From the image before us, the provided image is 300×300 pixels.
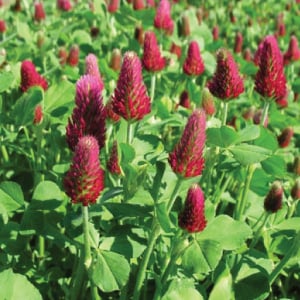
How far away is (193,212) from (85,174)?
0.35 m

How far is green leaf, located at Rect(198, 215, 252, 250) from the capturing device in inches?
71.8

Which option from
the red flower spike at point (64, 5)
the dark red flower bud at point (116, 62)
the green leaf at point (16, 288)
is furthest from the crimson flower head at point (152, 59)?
the red flower spike at point (64, 5)

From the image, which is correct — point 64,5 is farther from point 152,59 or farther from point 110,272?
point 110,272

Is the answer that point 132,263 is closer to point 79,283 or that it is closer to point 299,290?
point 79,283

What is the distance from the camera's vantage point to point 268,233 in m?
2.21

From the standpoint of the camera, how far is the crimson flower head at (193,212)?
168 centimetres

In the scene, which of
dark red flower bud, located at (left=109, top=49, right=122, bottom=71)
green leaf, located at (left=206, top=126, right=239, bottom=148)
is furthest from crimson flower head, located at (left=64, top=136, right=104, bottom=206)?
dark red flower bud, located at (left=109, top=49, right=122, bottom=71)

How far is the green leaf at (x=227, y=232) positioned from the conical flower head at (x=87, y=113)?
1.55 ft

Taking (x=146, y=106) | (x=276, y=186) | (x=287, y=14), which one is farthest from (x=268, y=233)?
(x=287, y=14)

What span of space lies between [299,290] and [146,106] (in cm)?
127

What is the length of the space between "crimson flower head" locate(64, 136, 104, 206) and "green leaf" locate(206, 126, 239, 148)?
0.48 m

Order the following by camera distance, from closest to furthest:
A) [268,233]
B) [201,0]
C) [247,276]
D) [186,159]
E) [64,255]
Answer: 1. [186,159]
2. [247,276]
3. [268,233]
4. [64,255]
5. [201,0]

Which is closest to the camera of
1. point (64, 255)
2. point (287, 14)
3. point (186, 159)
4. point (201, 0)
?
point (186, 159)

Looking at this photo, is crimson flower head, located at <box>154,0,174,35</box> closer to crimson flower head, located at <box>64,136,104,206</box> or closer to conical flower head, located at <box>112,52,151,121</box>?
conical flower head, located at <box>112,52,151,121</box>
